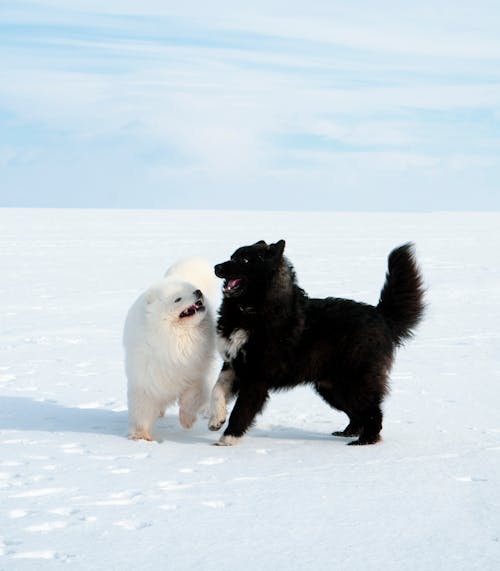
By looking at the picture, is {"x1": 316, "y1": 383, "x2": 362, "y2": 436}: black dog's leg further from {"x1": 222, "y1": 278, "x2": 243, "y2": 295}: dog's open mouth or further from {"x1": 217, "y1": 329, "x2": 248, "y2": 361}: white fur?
{"x1": 222, "y1": 278, "x2": 243, "y2": 295}: dog's open mouth

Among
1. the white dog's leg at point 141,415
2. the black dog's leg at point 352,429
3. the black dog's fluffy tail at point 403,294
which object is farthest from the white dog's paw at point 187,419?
the black dog's fluffy tail at point 403,294

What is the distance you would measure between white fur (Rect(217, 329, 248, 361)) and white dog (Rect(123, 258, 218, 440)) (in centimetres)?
25

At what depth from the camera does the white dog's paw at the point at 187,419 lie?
21.8ft

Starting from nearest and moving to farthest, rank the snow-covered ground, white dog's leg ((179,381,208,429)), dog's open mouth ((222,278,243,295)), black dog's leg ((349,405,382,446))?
the snow-covered ground, dog's open mouth ((222,278,243,295)), black dog's leg ((349,405,382,446)), white dog's leg ((179,381,208,429))

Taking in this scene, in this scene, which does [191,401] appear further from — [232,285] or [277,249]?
[277,249]

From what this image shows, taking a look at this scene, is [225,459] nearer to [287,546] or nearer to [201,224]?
[287,546]

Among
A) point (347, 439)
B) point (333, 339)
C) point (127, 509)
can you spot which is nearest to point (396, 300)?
point (333, 339)

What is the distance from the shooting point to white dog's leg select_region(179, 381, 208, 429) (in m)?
6.60

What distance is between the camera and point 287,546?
158 inches

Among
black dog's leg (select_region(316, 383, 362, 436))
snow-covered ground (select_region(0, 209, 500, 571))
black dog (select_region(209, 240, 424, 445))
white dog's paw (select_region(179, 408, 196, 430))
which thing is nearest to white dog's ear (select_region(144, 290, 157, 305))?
black dog (select_region(209, 240, 424, 445))

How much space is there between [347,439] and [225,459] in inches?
49.9

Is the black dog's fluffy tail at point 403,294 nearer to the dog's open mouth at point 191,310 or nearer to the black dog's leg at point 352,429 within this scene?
the black dog's leg at point 352,429

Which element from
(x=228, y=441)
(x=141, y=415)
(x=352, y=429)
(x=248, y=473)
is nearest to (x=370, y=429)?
(x=352, y=429)

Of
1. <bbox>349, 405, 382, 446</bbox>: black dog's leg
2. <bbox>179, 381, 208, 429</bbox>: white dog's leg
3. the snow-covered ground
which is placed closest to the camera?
the snow-covered ground
